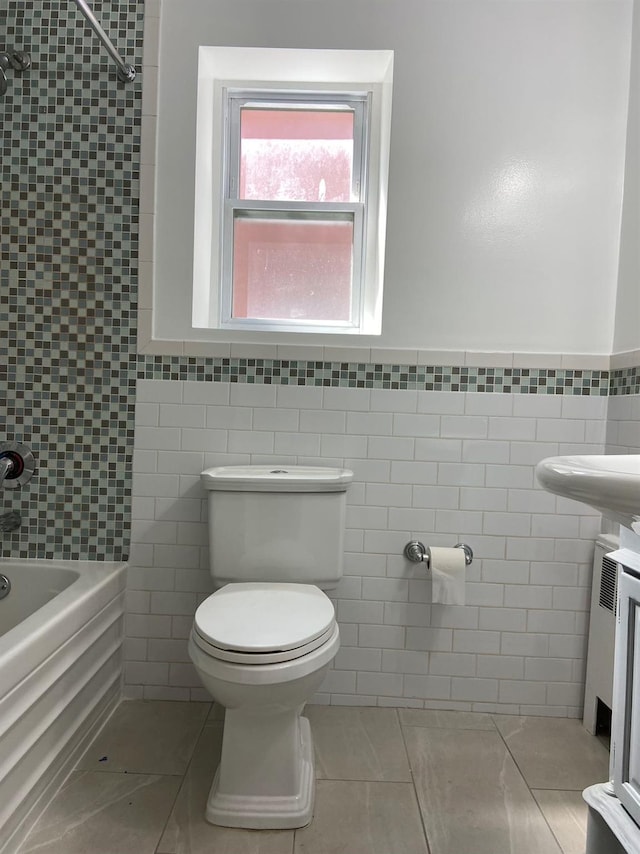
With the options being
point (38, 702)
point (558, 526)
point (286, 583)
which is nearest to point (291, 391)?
point (286, 583)

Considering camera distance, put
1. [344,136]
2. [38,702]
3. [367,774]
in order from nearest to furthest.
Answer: [38,702] < [367,774] < [344,136]

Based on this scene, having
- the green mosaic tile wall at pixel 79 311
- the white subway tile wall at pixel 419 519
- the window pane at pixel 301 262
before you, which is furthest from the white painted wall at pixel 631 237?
the window pane at pixel 301 262

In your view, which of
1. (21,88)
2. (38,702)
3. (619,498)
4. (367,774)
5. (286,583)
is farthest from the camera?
(21,88)

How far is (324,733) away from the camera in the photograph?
77.7 inches

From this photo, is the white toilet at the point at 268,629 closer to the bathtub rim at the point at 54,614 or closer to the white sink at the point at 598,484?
the bathtub rim at the point at 54,614

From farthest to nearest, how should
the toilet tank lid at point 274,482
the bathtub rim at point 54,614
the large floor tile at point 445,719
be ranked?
the large floor tile at point 445,719 < the toilet tank lid at point 274,482 < the bathtub rim at point 54,614

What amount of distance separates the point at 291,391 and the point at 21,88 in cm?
140

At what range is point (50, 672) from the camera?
5.09ft

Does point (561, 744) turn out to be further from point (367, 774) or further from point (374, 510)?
point (374, 510)

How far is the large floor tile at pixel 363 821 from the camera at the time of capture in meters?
1.46

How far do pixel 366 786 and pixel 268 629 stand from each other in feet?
1.96

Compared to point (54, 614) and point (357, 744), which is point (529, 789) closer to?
point (357, 744)

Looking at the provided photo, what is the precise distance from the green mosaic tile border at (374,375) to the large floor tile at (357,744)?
44.9 inches

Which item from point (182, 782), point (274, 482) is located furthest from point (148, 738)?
point (274, 482)
